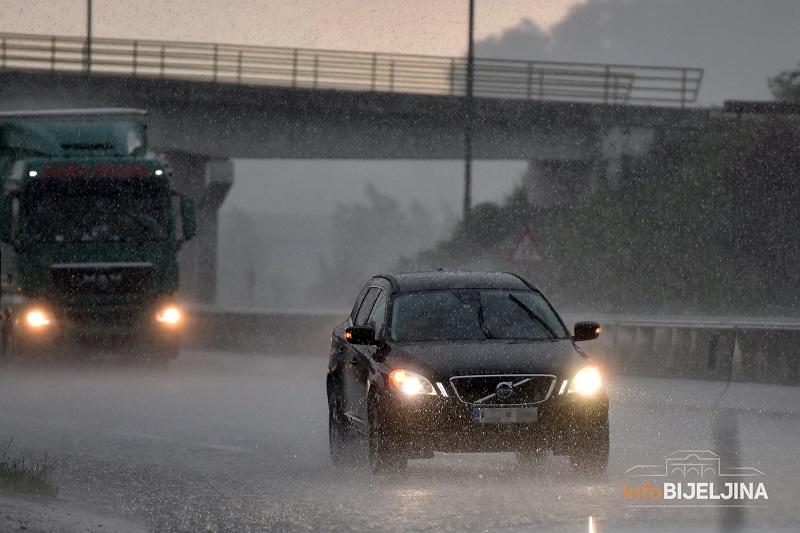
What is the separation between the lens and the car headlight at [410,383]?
10.5 meters

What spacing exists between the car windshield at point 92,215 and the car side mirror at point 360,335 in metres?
12.2

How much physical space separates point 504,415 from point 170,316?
1396 cm

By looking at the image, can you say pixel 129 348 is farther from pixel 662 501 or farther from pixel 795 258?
pixel 795 258

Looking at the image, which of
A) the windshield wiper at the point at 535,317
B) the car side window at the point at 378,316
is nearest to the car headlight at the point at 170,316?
the car side window at the point at 378,316

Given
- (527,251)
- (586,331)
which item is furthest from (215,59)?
(586,331)

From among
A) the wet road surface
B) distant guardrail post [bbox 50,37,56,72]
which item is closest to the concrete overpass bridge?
distant guardrail post [bbox 50,37,56,72]

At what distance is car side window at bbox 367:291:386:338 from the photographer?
11.7m

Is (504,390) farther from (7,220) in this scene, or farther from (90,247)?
(7,220)

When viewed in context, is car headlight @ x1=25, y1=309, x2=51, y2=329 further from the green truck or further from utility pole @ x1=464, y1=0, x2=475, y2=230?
utility pole @ x1=464, y1=0, x2=475, y2=230

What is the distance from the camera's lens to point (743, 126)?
167ft

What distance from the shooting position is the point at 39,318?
22984mm

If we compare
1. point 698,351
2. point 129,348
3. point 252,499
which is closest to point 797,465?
point 252,499

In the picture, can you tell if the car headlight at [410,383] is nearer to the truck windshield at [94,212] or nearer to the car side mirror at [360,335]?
the car side mirror at [360,335]

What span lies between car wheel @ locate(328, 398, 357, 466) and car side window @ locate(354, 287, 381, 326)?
2.48ft
